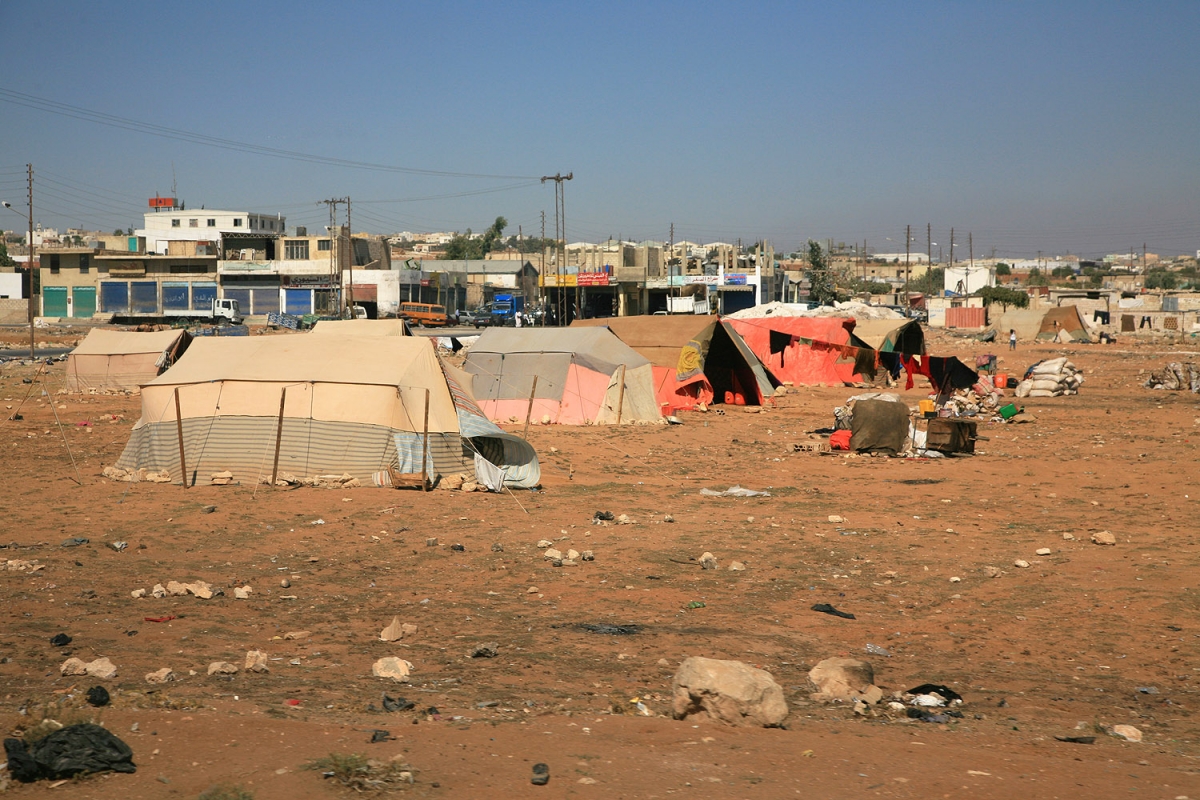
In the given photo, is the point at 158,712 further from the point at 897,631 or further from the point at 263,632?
the point at 897,631

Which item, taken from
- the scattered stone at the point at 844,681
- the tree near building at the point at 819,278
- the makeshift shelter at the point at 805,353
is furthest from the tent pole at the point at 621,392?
the tree near building at the point at 819,278

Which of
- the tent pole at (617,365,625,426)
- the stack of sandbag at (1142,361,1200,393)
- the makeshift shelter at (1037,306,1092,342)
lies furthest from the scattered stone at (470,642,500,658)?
the makeshift shelter at (1037,306,1092,342)

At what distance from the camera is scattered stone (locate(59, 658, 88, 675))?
688cm

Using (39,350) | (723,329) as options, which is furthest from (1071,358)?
(39,350)

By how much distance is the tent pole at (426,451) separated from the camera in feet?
48.1

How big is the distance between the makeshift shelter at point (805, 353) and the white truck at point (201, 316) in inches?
1500

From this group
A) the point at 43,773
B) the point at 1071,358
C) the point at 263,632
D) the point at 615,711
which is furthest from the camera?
the point at 1071,358

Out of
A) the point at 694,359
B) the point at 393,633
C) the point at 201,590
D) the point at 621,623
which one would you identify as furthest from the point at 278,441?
the point at 694,359

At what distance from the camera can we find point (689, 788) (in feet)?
17.1

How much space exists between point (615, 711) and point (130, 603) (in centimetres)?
484

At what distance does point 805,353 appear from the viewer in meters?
34.1

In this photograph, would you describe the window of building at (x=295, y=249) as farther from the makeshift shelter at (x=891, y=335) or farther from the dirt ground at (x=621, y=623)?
the dirt ground at (x=621, y=623)

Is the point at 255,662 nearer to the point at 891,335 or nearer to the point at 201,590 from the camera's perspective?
the point at 201,590

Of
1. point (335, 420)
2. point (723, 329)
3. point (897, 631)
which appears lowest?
point (897, 631)
